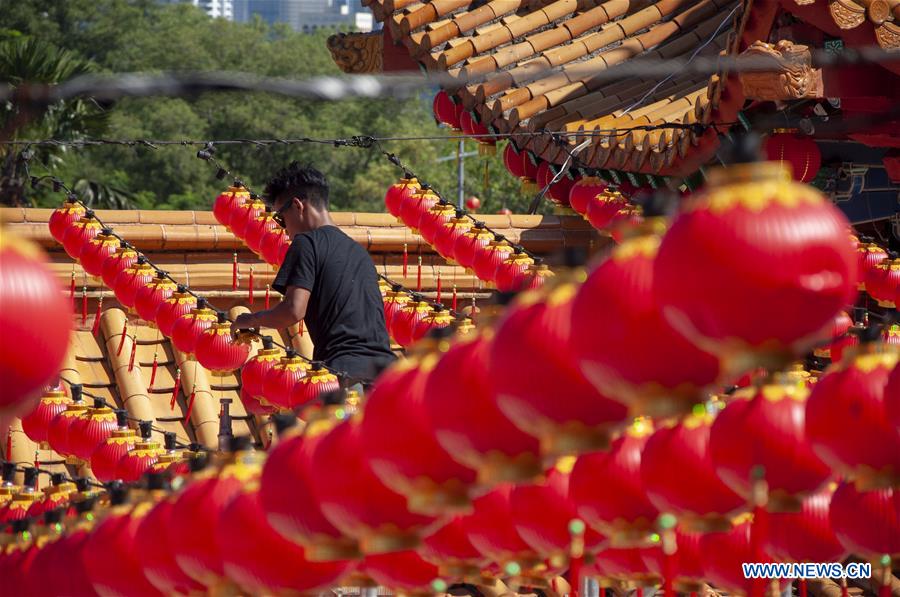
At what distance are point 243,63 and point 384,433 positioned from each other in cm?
4879

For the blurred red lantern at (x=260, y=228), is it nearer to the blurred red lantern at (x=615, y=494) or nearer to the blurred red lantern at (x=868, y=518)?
the blurred red lantern at (x=615, y=494)

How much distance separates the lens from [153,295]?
934 centimetres

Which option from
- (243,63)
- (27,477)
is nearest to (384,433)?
(27,477)

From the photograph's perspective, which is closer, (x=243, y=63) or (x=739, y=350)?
(x=739, y=350)

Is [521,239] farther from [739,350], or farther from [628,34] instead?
[739,350]

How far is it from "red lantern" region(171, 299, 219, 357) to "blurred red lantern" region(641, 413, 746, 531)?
465 cm

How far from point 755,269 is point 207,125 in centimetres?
4056

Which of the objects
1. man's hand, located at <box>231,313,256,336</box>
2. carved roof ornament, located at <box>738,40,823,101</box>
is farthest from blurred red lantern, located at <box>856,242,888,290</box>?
man's hand, located at <box>231,313,256,336</box>

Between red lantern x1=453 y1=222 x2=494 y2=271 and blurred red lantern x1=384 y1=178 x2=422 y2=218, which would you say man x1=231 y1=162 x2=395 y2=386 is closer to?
red lantern x1=453 y1=222 x2=494 y2=271

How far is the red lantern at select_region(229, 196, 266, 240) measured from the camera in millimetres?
10219

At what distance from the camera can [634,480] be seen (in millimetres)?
4859

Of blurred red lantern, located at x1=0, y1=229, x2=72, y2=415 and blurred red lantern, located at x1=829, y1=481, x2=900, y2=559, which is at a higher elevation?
blurred red lantern, located at x1=0, y1=229, x2=72, y2=415

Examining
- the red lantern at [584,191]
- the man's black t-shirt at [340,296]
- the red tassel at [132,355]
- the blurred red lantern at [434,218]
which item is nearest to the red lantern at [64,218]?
the red tassel at [132,355]

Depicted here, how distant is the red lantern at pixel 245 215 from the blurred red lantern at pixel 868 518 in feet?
19.0
